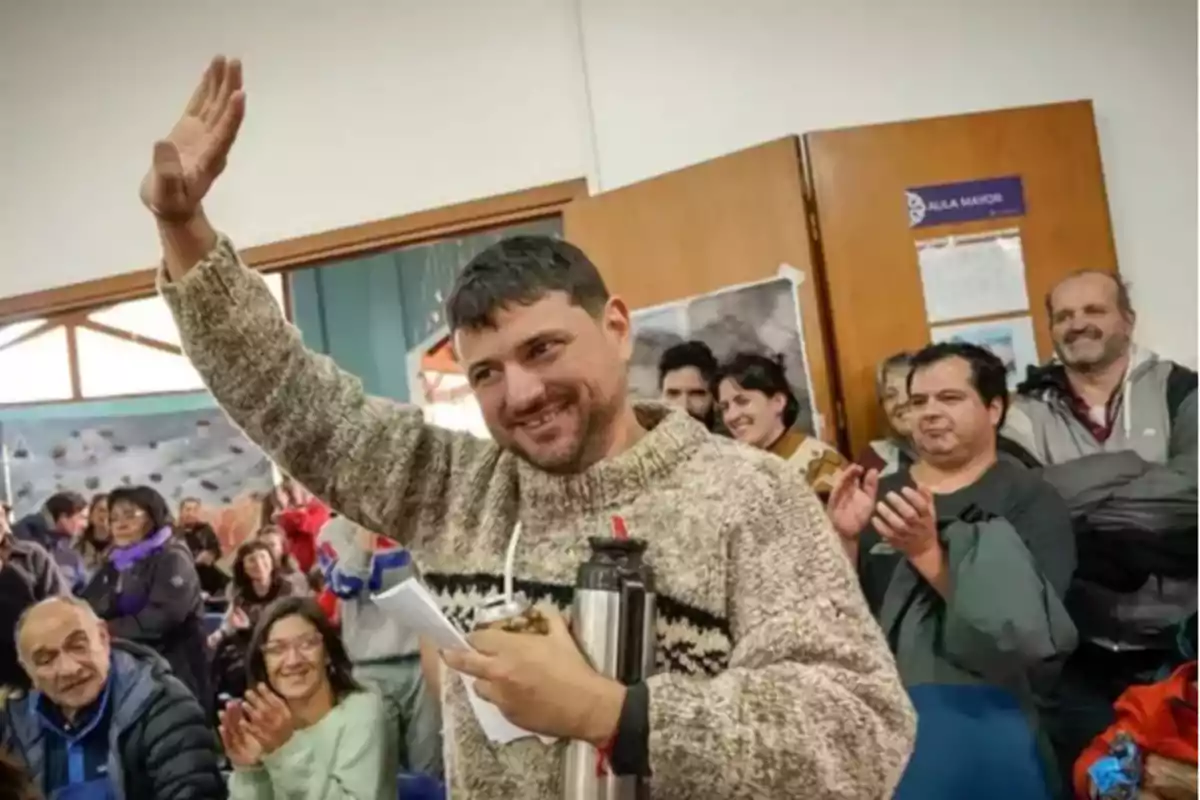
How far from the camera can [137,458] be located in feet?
7.00

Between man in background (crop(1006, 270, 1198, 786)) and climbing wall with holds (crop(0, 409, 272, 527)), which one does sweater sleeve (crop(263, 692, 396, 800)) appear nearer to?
climbing wall with holds (crop(0, 409, 272, 527))

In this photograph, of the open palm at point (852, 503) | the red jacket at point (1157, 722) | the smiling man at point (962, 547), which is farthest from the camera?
the open palm at point (852, 503)

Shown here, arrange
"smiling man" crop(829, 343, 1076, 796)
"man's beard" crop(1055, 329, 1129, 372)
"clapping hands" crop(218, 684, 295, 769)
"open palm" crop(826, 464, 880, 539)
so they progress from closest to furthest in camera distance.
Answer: "smiling man" crop(829, 343, 1076, 796), "open palm" crop(826, 464, 880, 539), "man's beard" crop(1055, 329, 1129, 372), "clapping hands" crop(218, 684, 295, 769)

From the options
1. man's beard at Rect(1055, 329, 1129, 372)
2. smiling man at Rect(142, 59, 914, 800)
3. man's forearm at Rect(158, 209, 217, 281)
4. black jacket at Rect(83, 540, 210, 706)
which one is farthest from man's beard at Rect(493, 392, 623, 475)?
black jacket at Rect(83, 540, 210, 706)

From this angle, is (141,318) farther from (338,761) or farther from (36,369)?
(338,761)

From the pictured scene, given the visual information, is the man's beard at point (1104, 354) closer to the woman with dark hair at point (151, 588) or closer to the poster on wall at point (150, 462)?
the poster on wall at point (150, 462)

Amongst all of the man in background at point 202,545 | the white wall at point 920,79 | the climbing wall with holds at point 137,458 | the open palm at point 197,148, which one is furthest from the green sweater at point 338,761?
the open palm at point 197,148

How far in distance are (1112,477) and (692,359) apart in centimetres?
62

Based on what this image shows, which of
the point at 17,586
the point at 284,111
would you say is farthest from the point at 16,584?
the point at 284,111

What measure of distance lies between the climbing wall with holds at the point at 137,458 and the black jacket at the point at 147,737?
30 centimetres

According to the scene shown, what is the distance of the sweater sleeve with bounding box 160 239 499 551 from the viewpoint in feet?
2.90

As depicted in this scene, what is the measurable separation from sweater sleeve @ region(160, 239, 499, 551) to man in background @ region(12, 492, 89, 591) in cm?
140

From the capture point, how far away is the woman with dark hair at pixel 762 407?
1.74 m

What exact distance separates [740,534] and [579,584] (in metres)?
0.12
